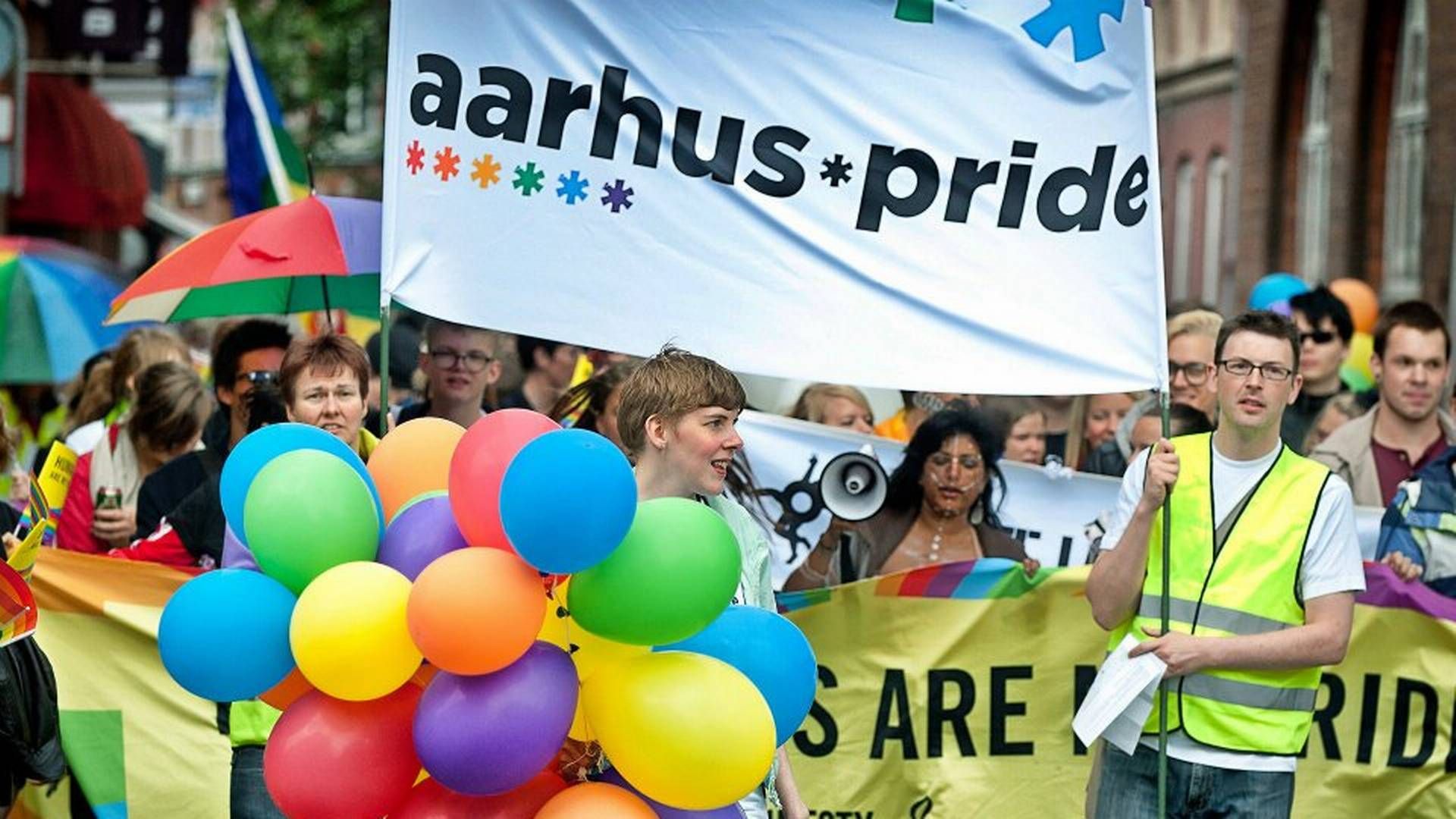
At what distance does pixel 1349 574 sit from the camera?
216 inches

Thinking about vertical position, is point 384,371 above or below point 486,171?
below

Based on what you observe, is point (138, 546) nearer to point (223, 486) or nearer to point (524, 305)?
point (524, 305)

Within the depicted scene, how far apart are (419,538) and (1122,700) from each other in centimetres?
202

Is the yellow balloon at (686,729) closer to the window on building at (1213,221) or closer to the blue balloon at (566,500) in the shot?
the blue balloon at (566,500)

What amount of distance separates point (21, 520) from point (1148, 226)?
3006 mm

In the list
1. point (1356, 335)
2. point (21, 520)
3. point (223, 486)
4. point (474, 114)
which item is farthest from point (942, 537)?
point (1356, 335)

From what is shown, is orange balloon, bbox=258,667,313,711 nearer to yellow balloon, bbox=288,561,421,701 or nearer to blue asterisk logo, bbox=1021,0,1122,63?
yellow balloon, bbox=288,561,421,701

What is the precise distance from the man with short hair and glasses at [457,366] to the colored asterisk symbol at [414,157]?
1.27m

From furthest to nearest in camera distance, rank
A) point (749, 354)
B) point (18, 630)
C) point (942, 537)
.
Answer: point (942, 537) < point (749, 354) < point (18, 630)

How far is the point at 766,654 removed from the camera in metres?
4.21

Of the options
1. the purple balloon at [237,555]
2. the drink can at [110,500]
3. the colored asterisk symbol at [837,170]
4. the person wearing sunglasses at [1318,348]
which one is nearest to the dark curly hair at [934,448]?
the colored asterisk symbol at [837,170]

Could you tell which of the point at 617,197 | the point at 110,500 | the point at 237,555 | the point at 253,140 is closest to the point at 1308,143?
the point at 253,140

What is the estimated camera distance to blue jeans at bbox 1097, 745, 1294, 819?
5.50 m

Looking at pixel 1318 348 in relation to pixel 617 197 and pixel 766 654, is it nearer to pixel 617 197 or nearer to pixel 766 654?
pixel 617 197
